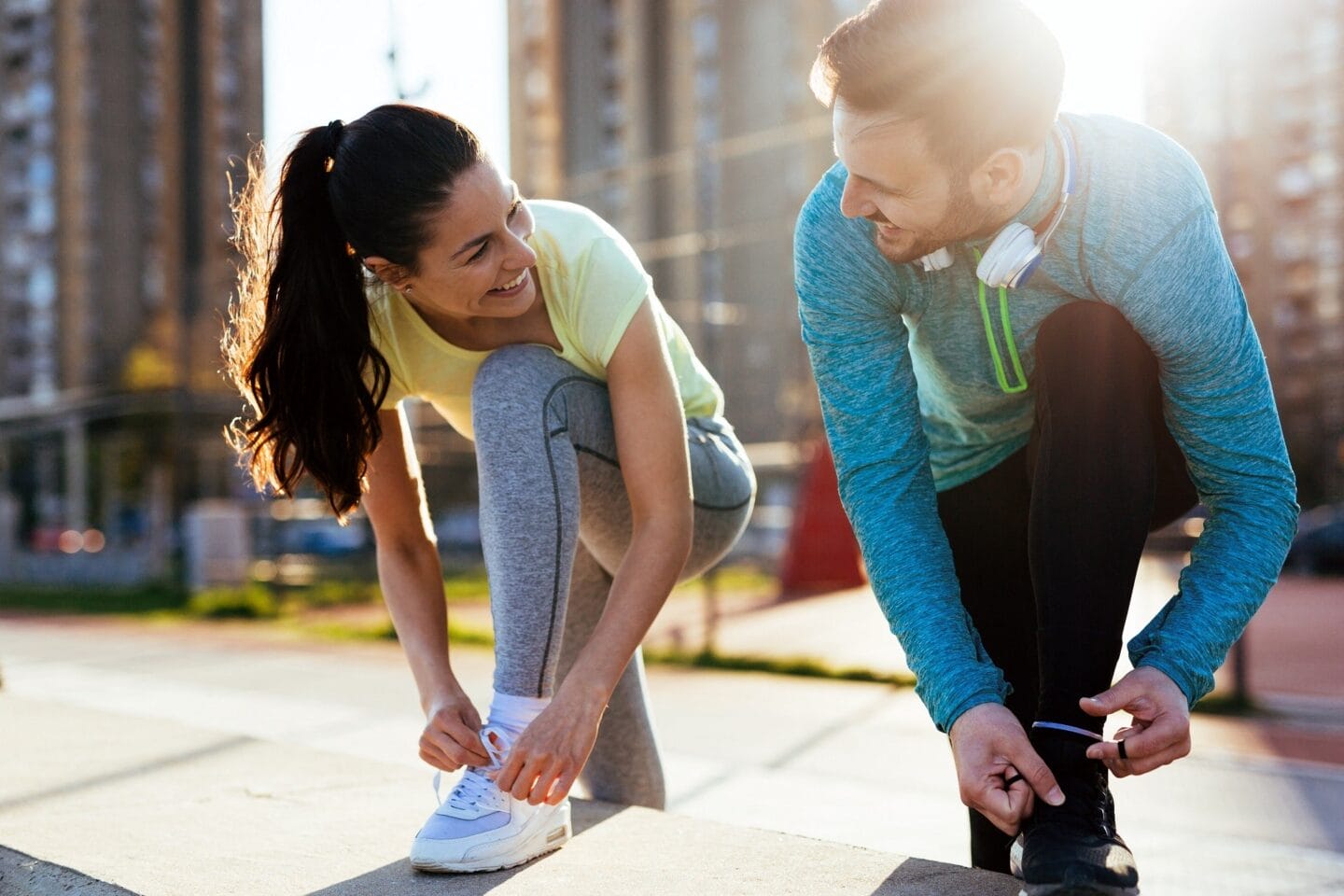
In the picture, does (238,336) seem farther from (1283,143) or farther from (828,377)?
(1283,143)

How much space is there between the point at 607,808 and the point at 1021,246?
101 cm

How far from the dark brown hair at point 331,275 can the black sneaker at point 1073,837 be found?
0.92m

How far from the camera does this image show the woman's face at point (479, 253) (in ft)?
4.85

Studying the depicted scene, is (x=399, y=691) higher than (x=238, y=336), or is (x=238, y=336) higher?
(x=238, y=336)

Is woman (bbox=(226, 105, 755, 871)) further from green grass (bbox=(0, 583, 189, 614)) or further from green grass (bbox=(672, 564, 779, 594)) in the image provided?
green grass (bbox=(0, 583, 189, 614))

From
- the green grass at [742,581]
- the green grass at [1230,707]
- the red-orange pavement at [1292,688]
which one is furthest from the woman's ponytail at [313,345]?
the green grass at [742,581]

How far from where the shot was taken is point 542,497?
148 centimetres

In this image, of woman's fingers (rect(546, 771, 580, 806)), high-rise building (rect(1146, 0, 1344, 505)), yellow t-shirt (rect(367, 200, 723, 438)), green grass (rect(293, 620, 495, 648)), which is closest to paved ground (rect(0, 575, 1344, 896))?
woman's fingers (rect(546, 771, 580, 806))

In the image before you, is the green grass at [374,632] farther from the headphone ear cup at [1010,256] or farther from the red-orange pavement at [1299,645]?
the headphone ear cup at [1010,256]

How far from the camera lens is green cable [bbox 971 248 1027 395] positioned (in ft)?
4.52

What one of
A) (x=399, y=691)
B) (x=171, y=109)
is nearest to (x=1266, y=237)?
(x=171, y=109)

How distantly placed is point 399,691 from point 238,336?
3029mm

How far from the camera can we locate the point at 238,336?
1.71 metres

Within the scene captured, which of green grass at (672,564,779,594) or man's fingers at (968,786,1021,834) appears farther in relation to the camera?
green grass at (672,564,779,594)
